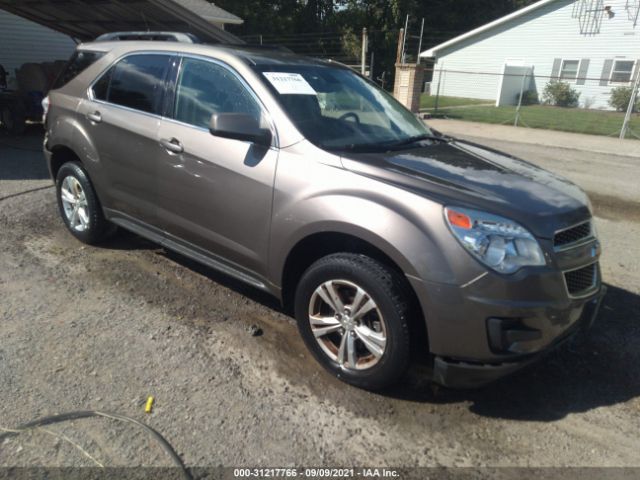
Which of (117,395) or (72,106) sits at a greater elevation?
(72,106)

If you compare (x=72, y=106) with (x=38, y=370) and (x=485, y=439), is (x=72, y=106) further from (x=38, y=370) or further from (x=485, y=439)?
(x=485, y=439)

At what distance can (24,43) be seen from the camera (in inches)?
666

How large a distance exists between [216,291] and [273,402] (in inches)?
57.6

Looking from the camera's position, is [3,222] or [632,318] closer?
[632,318]

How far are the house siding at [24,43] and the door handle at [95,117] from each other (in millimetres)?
14583

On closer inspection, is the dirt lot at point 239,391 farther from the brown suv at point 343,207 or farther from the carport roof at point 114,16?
the carport roof at point 114,16

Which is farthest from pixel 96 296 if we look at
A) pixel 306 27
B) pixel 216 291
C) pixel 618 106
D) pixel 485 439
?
pixel 306 27

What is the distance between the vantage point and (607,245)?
5406mm

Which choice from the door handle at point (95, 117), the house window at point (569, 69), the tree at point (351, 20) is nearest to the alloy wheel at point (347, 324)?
the door handle at point (95, 117)

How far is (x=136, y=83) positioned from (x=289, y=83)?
144cm

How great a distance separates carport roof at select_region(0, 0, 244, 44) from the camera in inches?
317

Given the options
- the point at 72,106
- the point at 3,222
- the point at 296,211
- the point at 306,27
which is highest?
the point at 306,27

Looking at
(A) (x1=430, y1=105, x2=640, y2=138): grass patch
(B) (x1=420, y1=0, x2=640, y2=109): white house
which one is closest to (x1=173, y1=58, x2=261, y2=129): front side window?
(A) (x1=430, y1=105, x2=640, y2=138): grass patch

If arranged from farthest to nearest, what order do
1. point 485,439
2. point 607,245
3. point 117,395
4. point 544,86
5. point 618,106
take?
point 544,86, point 618,106, point 607,245, point 117,395, point 485,439
